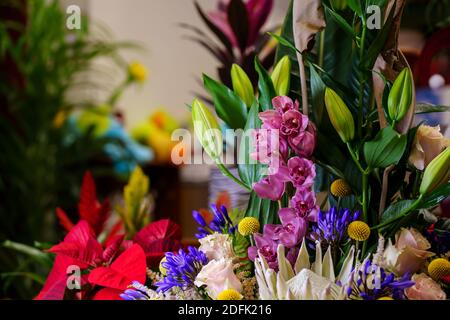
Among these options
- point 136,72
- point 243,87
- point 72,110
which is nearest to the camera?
point 243,87

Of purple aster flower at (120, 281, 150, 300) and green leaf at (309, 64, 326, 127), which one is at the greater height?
green leaf at (309, 64, 326, 127)

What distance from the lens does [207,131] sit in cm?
51

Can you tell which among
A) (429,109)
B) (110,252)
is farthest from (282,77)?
(110,252)

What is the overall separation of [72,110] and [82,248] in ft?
5.16

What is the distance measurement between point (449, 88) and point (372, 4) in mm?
448

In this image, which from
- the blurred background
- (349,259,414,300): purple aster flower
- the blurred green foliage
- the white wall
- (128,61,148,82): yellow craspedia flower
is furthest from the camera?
the white wall

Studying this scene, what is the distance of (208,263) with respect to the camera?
1.55ft

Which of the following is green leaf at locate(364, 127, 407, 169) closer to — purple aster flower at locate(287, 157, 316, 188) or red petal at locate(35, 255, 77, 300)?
purple aster flower at locate(287, 157, 316, 188)

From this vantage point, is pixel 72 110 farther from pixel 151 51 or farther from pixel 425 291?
pixel 425 291

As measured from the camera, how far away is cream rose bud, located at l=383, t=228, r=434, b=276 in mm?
459

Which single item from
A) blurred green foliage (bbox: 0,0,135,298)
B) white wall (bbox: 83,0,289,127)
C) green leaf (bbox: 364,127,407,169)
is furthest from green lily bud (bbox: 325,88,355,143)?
white wall (bbox: 83,0,289,127)

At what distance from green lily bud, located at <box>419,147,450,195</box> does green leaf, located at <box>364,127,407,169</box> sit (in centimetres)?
2
